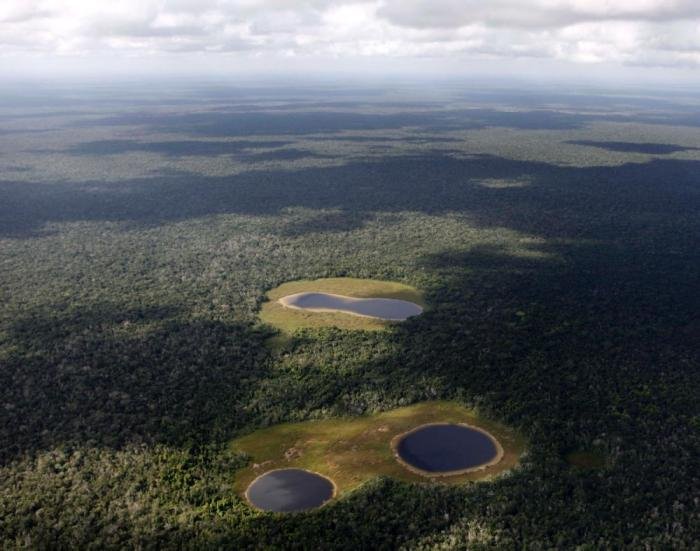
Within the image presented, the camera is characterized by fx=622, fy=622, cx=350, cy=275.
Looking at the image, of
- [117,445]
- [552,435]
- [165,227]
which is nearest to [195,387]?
[117,445]

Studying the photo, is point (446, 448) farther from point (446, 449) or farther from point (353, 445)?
point (353, 445)

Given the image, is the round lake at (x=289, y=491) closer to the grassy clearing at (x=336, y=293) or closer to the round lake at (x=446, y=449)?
the round lake at (x=446, y=449)

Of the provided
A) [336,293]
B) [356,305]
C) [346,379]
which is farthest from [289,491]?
[336,293]

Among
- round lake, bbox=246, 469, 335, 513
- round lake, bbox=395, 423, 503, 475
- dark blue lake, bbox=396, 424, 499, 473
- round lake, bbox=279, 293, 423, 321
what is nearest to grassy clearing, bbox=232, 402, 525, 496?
round lake, bbox=246, 469, 335, 513

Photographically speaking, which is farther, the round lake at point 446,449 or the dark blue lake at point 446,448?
the dark blue lake at point 446,448

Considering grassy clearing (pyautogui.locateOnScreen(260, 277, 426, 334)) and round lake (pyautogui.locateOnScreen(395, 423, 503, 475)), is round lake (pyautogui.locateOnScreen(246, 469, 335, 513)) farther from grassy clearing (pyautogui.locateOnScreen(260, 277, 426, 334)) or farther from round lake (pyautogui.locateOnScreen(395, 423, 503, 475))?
grassy clearing (pyautogui.locateOnScreen(260, 277, 426, 334))

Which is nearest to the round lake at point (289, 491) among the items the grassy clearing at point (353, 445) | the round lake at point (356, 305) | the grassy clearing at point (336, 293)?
the grassy clearing at point (353, 445)

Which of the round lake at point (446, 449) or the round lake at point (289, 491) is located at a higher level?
the round lake at point (446, 449)
